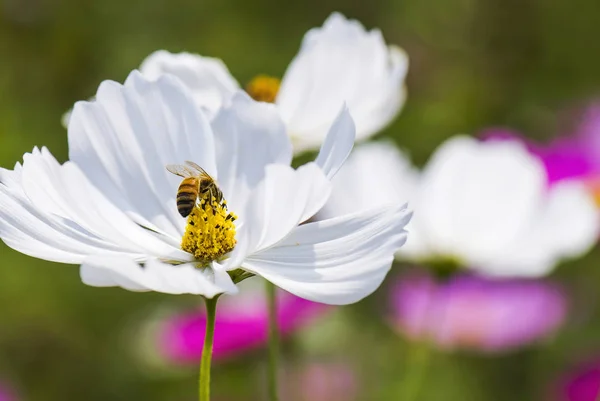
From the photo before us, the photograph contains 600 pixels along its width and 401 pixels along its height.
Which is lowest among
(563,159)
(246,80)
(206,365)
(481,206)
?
(206,365)

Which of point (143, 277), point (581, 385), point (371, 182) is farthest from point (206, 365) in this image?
point (581, 385)

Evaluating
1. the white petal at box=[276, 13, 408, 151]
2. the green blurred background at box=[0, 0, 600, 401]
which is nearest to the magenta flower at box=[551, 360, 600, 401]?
the green blurred background at box=[0, 0, 600, 401]

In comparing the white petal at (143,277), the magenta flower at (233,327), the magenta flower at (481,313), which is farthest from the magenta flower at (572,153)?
the white petal at (143,277)

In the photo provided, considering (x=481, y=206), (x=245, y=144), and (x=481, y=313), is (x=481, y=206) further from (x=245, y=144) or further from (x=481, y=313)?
(x=481, y=313)

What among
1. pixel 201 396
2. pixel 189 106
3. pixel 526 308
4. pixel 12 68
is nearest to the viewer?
pixel 201 396

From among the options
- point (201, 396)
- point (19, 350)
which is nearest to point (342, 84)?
point (201, 396)

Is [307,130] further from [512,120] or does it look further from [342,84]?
[512,120]
